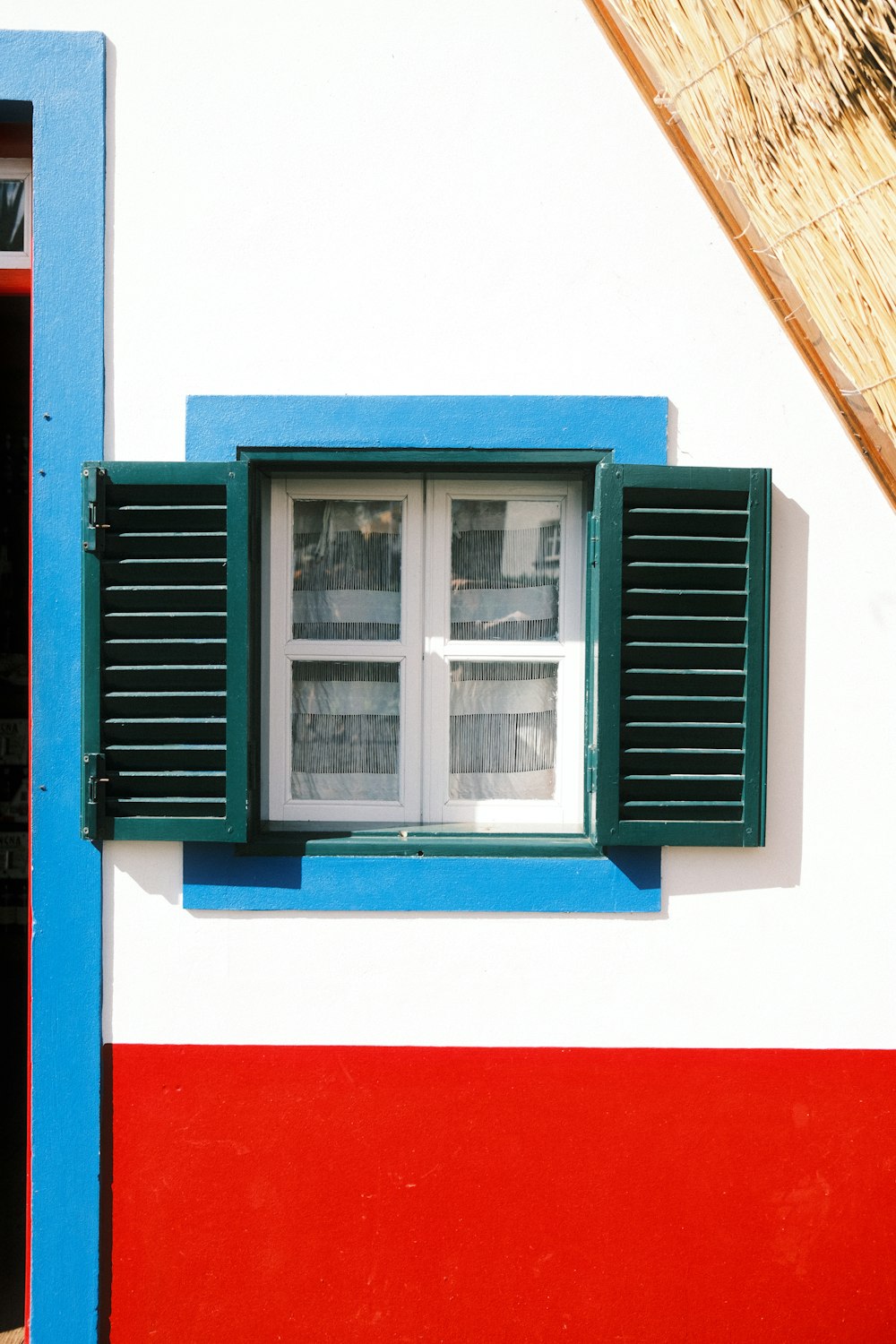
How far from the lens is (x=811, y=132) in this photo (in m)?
2.31

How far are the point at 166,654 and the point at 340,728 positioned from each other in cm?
55

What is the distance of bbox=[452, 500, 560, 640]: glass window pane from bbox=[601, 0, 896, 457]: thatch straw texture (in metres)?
0.92

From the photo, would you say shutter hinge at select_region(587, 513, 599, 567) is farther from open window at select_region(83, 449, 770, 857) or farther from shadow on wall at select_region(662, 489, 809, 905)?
shadow on wall at select_region(662, 489, 809, 905)

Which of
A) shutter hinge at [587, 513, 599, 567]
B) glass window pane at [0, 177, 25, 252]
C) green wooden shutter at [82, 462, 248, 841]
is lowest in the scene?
green wooden shutter at [82, 462, 248, 841]

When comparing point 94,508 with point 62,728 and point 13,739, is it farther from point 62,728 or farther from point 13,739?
point 13,739

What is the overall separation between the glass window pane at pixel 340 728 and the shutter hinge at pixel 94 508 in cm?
66

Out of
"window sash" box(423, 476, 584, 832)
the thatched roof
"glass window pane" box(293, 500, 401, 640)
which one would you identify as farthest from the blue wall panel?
the thatched roof

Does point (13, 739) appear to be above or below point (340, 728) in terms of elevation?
below

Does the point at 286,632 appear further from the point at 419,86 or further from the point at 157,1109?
the point at 419,86

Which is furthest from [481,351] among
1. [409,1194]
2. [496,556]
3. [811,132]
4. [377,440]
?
[409,1194]

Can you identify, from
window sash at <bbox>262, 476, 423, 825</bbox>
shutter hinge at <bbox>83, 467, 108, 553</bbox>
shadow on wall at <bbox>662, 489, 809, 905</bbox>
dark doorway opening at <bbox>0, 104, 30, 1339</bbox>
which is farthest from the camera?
dark doorway opening at <bbox>0, 104, 30, 1339</bbox>

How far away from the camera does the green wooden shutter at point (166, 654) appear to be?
8.20 ft

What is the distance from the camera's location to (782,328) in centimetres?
259

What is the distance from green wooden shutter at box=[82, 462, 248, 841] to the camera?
2500 mm
